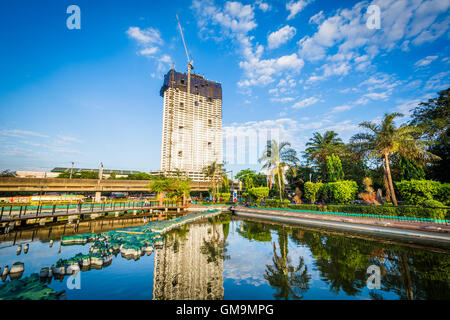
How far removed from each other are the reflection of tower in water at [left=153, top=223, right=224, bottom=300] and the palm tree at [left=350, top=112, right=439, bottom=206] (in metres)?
22.8

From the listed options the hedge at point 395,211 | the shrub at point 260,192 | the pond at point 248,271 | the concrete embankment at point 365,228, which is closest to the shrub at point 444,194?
the hedge at point 395,211

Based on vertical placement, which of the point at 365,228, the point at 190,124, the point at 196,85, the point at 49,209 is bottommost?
the point at 365,228

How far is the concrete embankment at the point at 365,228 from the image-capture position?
1345 cm

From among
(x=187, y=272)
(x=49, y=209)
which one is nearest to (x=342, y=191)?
(x=187, y=272)

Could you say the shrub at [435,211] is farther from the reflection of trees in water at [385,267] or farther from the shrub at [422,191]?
the reflection of trees in water at [385,267]

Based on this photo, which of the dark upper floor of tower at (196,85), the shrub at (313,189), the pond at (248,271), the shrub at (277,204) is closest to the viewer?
the pond at (248,271)

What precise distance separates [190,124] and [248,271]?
119 metres

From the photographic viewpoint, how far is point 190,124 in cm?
12381

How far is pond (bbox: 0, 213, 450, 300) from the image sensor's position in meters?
7.94

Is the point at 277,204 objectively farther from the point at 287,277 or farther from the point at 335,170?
the point at 287,277

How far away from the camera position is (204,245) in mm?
15578

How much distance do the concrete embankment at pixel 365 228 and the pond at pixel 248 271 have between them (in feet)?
4.86

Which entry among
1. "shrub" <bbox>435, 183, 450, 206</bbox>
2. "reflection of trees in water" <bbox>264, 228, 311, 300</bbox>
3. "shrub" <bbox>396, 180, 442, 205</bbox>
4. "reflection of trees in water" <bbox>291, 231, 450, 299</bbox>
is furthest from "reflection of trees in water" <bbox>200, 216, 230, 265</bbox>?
"shrub" <bbox>435, 183, 450, 206</bbox>
